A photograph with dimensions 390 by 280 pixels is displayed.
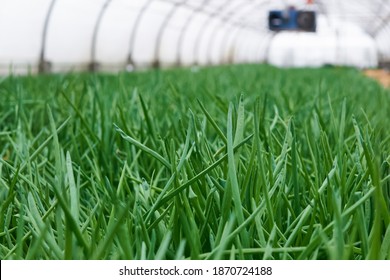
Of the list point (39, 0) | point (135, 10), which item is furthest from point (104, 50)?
point (39, 0)

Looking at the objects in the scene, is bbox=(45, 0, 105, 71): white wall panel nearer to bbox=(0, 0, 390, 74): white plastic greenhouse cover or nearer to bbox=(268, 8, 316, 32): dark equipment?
bbox=(0, 0, 390, 74): white plastic greenhouse cover

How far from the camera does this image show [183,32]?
39.0 feet

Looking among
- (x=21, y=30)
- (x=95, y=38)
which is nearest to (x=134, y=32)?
(x=95, y=38)

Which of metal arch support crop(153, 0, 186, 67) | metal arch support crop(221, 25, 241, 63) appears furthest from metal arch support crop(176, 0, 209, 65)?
metal arch support crop(221, 25, 241, 63)

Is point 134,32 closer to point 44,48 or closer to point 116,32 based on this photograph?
point 116,32

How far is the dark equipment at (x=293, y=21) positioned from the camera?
12.2 m

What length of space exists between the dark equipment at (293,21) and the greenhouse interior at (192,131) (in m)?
0.04

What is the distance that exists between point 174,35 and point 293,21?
308cm

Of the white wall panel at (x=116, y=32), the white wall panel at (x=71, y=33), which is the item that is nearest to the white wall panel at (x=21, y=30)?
the white wall panel at (x=71, y=33)

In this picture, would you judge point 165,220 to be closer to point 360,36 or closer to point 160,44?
point 160,44

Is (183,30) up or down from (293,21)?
down

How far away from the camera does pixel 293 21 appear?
42.8 ft

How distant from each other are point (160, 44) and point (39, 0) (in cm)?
464

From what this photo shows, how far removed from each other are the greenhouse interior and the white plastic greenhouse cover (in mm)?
31
